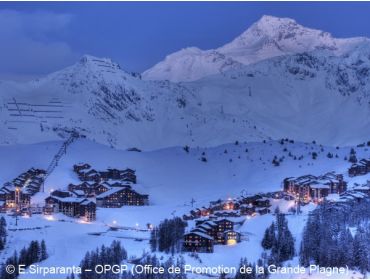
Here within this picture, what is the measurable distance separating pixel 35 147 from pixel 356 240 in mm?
69404

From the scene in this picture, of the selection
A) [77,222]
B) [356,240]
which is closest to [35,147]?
[77,222]

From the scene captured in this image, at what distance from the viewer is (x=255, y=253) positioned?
8694cm

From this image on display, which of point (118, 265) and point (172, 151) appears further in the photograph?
point (172, 151)

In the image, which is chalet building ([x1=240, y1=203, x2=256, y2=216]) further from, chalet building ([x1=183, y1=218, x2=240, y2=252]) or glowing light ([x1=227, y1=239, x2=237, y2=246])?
glowing light ([x1=227, y1=239, x2=237, y2=246])

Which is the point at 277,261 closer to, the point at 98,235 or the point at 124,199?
the point at 98,235

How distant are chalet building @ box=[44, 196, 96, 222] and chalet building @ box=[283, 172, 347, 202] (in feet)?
80.9

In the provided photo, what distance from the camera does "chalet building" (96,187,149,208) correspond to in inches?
4493

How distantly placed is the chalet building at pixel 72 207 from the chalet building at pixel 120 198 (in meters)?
6.73

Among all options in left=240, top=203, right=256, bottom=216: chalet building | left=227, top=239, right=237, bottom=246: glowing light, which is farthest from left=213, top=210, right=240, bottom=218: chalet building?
left=227, top=239, right=237, bottom=246: glowing light

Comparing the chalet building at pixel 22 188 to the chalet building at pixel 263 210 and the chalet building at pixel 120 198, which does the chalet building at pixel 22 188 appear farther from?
the chalet building at pixel 263 210

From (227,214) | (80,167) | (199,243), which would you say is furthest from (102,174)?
(199,243)

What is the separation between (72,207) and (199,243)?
23.1 m

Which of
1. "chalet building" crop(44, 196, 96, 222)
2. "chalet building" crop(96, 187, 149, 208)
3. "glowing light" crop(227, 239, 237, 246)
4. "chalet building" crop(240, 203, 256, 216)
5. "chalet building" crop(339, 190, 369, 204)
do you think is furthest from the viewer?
"chalet building" crop(96, 187, 149, 208)

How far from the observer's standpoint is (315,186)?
365 ft
